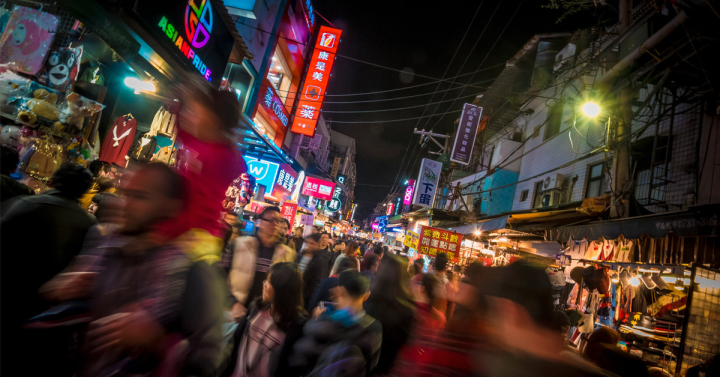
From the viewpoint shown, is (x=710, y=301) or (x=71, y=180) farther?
(x=710, y=301)

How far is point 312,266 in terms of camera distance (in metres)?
6.03

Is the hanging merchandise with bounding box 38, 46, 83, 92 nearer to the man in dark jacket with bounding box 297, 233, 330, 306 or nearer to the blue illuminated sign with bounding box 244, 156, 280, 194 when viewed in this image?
the man in dark jacket with bounding box 297, 233, 330, 306

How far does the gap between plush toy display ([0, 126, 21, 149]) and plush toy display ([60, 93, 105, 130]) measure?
0.62 m

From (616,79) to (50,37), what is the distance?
12.1 metres

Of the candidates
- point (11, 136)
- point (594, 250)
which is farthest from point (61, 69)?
point (594, 250)

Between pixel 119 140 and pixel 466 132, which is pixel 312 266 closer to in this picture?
pixel 119 140

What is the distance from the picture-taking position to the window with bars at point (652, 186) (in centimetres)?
878

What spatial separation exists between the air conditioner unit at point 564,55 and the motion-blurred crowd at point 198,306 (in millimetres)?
15123

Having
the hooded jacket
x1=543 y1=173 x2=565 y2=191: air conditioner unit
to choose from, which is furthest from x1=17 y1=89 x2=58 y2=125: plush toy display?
x1=543 y1=173 x2=565 y2=191: air conditioner unit

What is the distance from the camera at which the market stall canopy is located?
16.5 feet

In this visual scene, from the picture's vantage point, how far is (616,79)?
8.83m

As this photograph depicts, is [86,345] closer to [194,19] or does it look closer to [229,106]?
[229,106]

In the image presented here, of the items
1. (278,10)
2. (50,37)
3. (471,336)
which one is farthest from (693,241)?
(278,10)

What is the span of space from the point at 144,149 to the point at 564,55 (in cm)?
1709
